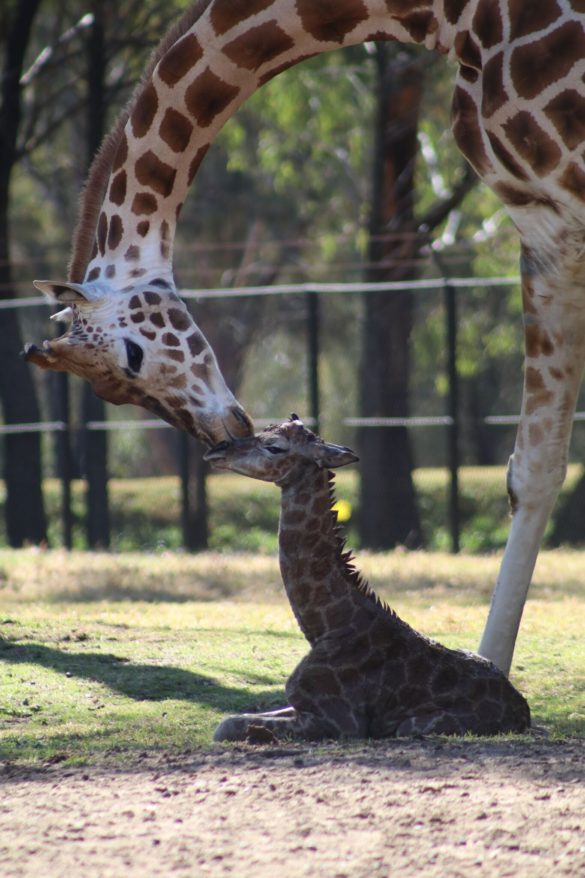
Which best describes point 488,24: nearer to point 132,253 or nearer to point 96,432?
point 132,253

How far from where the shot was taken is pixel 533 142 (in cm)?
511

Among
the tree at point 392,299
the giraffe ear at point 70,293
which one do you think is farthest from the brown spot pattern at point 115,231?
the tree at point 392,299

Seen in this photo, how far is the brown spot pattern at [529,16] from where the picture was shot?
200 inches

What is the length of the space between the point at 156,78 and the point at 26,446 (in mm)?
8451

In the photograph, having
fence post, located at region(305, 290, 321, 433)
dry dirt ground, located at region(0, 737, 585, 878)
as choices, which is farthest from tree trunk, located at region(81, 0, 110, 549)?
dry dirt ground, located at region(0, 737, 585, 878)

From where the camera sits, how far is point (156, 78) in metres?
5.95

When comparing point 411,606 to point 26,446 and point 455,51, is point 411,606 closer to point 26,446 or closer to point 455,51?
point 455,51

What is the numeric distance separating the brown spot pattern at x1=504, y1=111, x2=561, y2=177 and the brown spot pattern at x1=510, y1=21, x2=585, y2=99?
0.09 m

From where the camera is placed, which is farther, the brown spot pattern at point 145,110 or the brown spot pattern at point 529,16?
the brown spot pattern at point 145,110

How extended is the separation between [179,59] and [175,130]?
→ 0.30 meters

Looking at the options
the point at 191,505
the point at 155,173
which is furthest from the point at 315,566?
the point at 191,505

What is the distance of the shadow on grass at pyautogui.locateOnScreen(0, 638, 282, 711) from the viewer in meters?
5.59

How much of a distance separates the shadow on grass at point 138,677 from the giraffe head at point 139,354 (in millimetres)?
1034

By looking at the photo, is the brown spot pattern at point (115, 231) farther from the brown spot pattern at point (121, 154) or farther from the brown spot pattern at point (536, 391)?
the brown spot pattern at point (536, 391)
